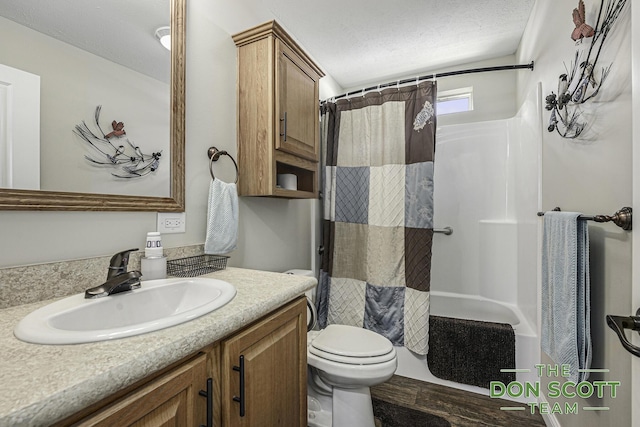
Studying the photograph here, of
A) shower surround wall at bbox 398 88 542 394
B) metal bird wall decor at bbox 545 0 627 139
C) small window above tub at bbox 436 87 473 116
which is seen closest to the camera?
metal bird wall decor at bbox 545 0 627 139

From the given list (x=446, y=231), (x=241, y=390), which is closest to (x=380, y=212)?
(x=446, y=231)

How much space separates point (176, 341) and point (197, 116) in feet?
3.58

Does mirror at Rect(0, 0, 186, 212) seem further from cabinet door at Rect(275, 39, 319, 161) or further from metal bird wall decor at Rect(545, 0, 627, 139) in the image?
metal bird wall decor at Rect(545, 0, 627, 139)

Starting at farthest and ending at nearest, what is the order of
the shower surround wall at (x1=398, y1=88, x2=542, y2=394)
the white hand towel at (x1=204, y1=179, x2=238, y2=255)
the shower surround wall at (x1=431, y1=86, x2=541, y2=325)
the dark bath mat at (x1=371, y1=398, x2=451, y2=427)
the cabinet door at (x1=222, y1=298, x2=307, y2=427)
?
the shower surround wall at (x1=431, y1=86, x2=541, y2=325), the shower surround wall at (x1=398, y1=88, x2=542, y2=394), the dark bath mat at (x1=371, y1=398, x2=451, y2=427), the white hand towel at (x1=204, y1=179, x2=238, y2=255), the cabinet door at (x1=222, y1=298, x2=307, y2=427)

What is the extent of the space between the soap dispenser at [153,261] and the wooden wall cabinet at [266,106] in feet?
1.89

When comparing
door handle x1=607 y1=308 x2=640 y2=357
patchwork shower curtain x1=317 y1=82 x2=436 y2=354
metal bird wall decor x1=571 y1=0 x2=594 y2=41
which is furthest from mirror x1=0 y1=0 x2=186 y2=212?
metal bird wall decor x1=571 y1=0 x2=594 y2=41

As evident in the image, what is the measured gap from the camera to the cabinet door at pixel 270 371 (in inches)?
28.5

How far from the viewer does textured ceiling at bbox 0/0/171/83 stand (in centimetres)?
85

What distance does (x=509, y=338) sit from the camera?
5.59 ft

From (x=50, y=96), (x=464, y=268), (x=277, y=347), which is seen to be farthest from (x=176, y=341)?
(x=464, y=268)

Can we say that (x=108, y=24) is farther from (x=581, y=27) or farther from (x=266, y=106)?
(x=581, y=27)

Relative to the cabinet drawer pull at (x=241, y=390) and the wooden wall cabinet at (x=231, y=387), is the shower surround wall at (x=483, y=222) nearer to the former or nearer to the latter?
the wooden wall cabinet at (x=231, y=387)

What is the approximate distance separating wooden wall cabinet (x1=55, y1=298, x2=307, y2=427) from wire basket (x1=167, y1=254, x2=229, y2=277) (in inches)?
17.7

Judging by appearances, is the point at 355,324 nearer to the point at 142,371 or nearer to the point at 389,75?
the point at 142,371
